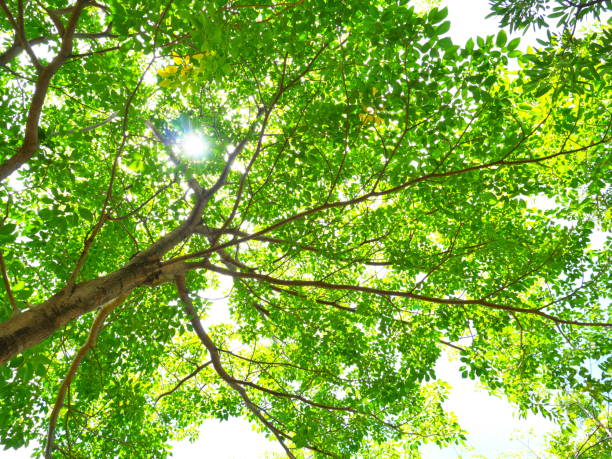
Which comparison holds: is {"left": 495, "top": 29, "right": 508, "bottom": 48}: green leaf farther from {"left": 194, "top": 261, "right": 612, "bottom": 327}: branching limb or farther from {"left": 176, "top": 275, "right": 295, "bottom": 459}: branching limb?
{"left": 176, "top": 275, "right": 295, "bottom": 459}: branching limb

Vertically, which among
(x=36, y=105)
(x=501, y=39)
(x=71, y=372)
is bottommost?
(x=501, y=39)

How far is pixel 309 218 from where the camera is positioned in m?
4.17

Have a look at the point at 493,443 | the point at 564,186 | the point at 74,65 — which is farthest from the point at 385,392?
the point at 493,443

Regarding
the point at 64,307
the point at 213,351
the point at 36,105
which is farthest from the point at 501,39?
the point at 213,351

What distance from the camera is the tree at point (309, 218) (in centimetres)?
270

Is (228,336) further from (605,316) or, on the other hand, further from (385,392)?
(605,316)

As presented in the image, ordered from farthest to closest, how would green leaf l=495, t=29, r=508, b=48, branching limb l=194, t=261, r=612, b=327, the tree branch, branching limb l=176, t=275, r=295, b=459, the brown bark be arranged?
branching limb l=176, t=275, r=295, b=459, the tree branch, branching limb l=194, t=261, r=612, b=327, green leaf l=495, t=29, r=508, b=48, the brown bark

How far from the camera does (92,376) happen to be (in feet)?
14.2

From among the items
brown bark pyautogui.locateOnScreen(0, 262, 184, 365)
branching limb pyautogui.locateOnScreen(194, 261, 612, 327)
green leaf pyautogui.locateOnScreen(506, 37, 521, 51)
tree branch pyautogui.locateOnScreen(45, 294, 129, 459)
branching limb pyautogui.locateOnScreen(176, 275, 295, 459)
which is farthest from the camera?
branching limb pyautogui.locateOnScreen(176, 275, 295, 459)

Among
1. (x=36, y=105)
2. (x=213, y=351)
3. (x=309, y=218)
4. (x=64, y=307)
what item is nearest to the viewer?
(x=36, y=105)

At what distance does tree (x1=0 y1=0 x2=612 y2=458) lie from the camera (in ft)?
8.86

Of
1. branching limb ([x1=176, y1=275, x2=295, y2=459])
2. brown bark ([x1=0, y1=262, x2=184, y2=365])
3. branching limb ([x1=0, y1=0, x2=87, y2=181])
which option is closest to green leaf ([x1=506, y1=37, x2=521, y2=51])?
branching limb ([x1=0, y1=0, x2=87, y2=181])

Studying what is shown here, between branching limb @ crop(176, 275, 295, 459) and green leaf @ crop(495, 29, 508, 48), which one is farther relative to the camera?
branching limb @ crop(176, 275, 295, 459)

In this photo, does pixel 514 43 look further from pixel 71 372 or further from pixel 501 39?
pixel 71 372
